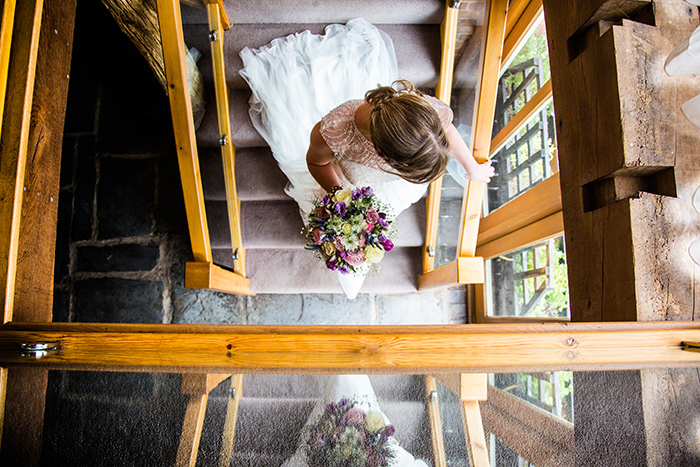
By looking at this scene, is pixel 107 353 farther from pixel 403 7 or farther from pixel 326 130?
pixel 403 7

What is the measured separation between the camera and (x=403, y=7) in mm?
2266

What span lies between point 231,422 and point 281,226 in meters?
1.92

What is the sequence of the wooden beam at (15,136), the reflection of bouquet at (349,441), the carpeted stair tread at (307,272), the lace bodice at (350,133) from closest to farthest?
1. the reflection of bouquet at (349,441)
2. the wooden beam at (15,136)
3. the lace bodice at (350,133)
4. the carpeted stair tread at (307,272)

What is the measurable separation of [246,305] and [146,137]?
1.43 meters

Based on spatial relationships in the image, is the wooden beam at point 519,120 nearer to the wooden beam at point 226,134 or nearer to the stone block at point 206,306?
the wooden beam at point 226,134

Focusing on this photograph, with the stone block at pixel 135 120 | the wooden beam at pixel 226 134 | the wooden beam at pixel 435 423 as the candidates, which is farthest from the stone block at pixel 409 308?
the wooden beam at pixel 435 423

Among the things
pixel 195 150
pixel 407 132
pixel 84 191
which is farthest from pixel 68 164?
pixel 407 132

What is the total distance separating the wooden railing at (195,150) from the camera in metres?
1.71

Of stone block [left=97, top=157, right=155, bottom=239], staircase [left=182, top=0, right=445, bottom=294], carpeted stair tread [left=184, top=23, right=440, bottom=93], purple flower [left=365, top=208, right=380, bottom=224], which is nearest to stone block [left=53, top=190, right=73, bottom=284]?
stone block [left=97, top=157, right=155, bottom=239]

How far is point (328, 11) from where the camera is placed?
7.48 ft

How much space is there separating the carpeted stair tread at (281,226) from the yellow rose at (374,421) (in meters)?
1.86

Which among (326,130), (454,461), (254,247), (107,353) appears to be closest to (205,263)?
(254,247)

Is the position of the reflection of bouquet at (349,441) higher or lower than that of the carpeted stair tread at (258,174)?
lower

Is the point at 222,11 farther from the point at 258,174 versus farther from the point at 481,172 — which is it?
the point at 481,172
